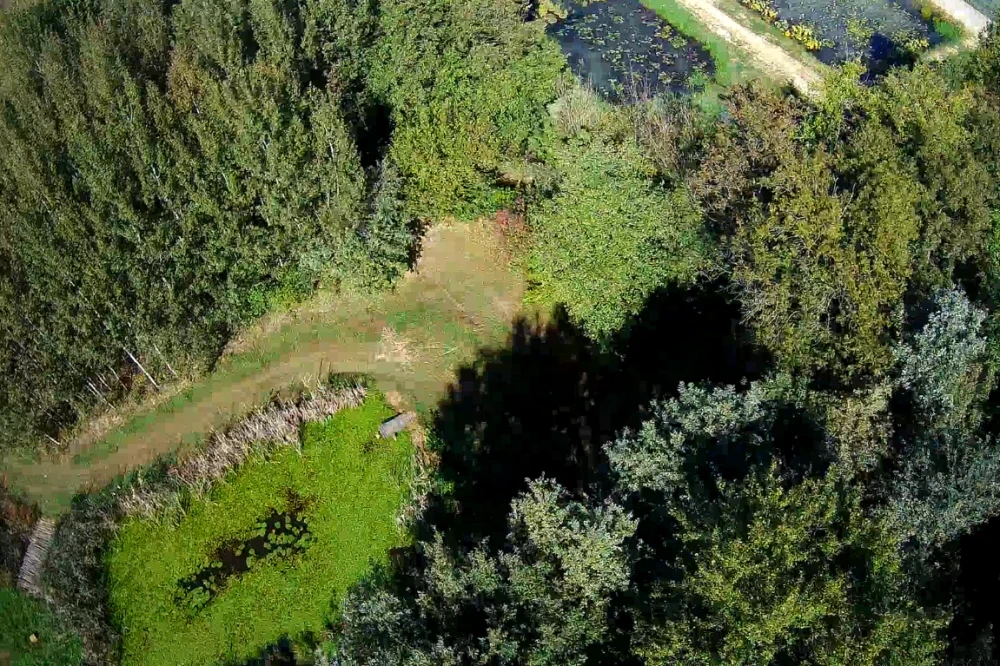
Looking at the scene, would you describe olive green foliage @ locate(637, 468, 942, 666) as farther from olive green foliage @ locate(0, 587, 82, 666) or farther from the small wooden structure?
olive green foliage @ locate(0, 587, 82, 666)

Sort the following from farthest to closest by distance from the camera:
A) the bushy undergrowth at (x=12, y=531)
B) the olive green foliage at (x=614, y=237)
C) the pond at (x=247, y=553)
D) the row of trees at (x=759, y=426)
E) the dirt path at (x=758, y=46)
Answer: the dirt path at (x=758, y=46)
the olive green foliage at (x=614, y=237)
the bushy undergrowth at (x=12, y=531)
the pond at (x=247, y=553)
the row of trees at (x=759, y=426)

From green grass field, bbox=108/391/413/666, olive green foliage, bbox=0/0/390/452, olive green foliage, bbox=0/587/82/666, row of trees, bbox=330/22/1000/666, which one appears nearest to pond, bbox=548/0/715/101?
row of trees, bbox=330/22/1000/666

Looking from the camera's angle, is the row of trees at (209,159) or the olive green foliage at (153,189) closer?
the olive green foliage at (153,189)

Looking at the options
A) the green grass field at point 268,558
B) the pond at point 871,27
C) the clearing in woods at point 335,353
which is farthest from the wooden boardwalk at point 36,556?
the pond at point 871,27

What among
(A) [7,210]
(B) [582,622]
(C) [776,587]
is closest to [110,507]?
(A) [7,210]

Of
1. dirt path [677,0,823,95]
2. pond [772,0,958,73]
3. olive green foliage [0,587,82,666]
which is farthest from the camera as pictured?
pond [772,0,958,73]

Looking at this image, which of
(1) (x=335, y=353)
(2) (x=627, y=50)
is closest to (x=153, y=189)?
(1) (x=335, y=353)

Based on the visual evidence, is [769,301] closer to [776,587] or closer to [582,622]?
[776,587]

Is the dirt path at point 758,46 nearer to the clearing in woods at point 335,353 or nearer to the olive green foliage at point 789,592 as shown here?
the clearing in woods at point 335,353
